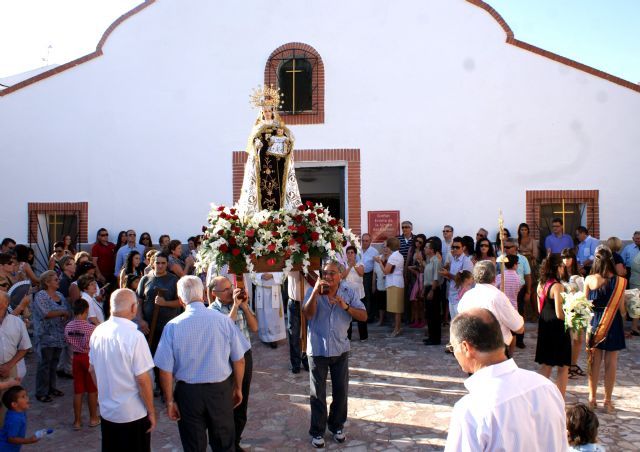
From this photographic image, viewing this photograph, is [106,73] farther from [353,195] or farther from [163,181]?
[353,195]

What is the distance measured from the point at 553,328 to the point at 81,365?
490 cm

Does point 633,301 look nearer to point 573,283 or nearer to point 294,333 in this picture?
point 573,283

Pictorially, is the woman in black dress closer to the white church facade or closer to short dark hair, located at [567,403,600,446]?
short dark hair, located at [567,403,600,446]

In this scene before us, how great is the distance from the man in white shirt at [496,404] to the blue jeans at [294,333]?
518cm

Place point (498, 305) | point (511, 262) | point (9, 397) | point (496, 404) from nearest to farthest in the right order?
1. point (496, 404)
2. point (9, 397)
3. point (498, 305)
4. point (511, 262)

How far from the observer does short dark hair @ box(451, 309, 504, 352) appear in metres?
2.35

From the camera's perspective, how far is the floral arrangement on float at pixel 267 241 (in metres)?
5.62

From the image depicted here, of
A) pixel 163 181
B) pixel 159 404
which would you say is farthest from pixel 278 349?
pixel 163 181

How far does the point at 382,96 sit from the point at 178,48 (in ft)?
14.9

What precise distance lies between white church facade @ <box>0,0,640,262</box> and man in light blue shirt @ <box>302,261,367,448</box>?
7.10 metres

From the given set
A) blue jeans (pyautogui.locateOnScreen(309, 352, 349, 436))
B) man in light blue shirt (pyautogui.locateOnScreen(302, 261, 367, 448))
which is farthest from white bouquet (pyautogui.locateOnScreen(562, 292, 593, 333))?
blue jeans (pyautogui.locateOnScreen(309, 352, 349, 436))

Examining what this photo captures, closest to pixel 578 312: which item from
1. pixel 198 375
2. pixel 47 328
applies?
pixel 198 375

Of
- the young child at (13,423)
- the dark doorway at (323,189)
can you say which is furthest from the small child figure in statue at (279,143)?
the dark doorway at (323,189)

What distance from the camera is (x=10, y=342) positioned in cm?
543
